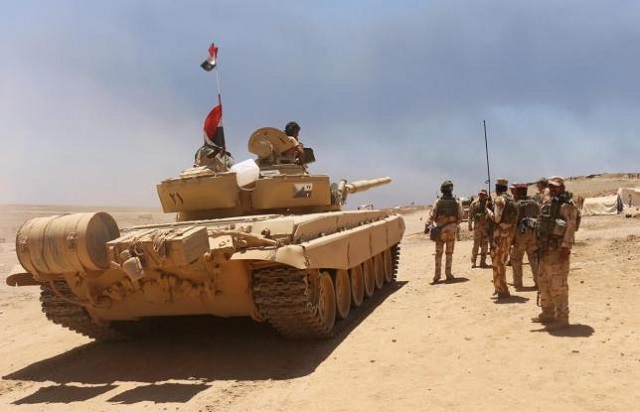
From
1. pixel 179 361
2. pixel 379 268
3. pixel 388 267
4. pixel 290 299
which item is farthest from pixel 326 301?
pixel 388 267

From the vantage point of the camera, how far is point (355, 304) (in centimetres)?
977

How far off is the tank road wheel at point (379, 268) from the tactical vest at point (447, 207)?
54.7 inches

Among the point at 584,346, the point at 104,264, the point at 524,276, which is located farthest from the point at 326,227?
the point at 524,276

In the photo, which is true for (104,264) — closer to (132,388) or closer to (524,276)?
(132,388)

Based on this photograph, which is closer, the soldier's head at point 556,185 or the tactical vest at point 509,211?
the soldier's head at point 556,185

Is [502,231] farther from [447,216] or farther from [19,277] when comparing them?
[19,277]

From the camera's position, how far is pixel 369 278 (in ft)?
36.1

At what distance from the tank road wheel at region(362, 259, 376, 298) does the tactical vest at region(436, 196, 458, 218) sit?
5.38ft

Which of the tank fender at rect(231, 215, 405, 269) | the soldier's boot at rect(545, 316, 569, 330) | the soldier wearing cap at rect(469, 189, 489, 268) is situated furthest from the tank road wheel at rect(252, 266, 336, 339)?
the soldier wearing cap at rect(469, 189, 489, 268)

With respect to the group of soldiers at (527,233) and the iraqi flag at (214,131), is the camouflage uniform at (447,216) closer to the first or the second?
the group of soldiers at (527,233)

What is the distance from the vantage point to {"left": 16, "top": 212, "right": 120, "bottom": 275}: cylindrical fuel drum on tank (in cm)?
625

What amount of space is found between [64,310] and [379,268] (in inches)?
235

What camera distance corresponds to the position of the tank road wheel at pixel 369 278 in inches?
418

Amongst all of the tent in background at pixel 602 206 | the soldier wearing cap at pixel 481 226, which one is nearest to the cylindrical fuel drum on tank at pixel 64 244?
the soldier wearing cap at pixel 481 226
